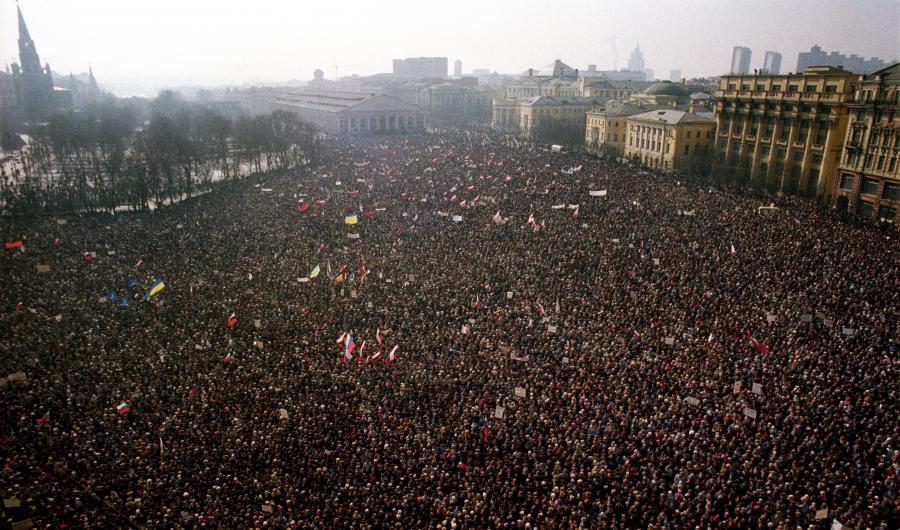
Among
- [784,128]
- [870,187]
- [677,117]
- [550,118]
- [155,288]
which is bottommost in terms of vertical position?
[155,288]

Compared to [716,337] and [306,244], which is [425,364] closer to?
[716,337]

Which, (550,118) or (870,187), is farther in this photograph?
(550,118)

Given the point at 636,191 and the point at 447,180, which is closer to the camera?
the point at 636,191

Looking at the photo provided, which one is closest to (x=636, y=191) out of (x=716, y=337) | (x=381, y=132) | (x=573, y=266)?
(x=573, y=266)

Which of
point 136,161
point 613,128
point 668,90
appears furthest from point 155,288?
point 668,90

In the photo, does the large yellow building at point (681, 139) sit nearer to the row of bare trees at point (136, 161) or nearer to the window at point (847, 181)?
the window at point (847, 181)

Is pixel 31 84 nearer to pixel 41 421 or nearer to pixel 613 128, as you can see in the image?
pixel 613 128
